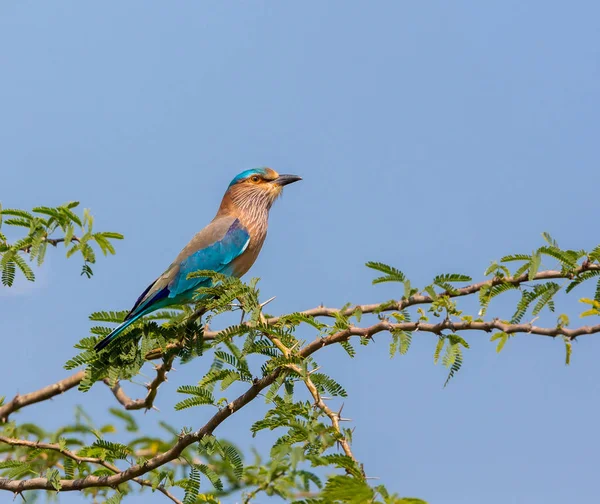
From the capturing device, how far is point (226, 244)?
24.1 feet

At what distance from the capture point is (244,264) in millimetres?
7477

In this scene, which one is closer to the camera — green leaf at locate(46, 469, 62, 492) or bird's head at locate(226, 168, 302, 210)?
green leaf at locate(46, 469, 62, 492)

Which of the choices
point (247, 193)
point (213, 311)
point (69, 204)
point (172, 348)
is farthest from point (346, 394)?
point (247, 193)

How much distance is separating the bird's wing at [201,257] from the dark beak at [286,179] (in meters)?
0.91

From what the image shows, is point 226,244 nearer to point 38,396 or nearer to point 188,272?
point 188,272

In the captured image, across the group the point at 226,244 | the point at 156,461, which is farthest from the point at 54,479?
the point at 226,244

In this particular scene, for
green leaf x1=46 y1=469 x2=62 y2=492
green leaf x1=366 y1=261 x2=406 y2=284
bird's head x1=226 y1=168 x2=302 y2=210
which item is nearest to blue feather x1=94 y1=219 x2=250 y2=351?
bird's head x1=226 y1=168 x2=302 y2=210

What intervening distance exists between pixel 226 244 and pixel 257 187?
4.09 ft

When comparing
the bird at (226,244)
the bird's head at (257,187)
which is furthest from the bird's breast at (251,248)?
the bird's head at (257,187)

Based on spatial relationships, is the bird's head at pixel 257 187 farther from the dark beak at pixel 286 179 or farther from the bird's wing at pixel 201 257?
the bird's wing at pixel 201 257

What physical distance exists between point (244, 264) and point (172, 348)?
1.87 metres

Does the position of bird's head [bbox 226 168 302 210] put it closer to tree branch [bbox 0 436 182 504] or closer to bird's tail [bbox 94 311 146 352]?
bird's tail [bbox 94 311 146 352]

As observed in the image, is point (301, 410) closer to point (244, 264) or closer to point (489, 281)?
point (489, 281)

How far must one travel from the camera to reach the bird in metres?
6.50
